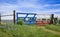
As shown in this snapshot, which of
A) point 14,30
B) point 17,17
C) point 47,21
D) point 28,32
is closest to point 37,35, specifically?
point 28,32

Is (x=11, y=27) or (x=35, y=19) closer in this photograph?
(x=11, y=27)

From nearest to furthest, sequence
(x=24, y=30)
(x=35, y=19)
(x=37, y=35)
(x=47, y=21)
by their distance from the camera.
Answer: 1. (x=37, y=35)
2. (x=24, y=30)
3. (x=35, y=19)
4. (x=47, y=21)

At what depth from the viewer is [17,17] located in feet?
43.8

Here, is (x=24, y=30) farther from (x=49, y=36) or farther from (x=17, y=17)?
(x=17, y=17)

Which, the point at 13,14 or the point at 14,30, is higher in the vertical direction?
the point at 13,14

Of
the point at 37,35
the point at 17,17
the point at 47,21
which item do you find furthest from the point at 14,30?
the point at 47,21

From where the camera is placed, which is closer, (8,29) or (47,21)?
(8,29)

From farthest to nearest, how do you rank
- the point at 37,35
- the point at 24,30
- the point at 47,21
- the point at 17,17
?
the point at 47,21
the point at 17,17
the point at 24,30
the point at 37,35

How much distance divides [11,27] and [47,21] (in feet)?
23.8

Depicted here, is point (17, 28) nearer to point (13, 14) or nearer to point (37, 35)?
point (37, 35)

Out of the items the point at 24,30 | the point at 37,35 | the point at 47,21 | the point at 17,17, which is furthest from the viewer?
the point at 47,21

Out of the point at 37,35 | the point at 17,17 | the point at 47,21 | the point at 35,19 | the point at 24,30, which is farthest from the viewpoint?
the point at 47,21

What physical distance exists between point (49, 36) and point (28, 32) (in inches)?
39.4

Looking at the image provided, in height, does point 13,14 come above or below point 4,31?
above
